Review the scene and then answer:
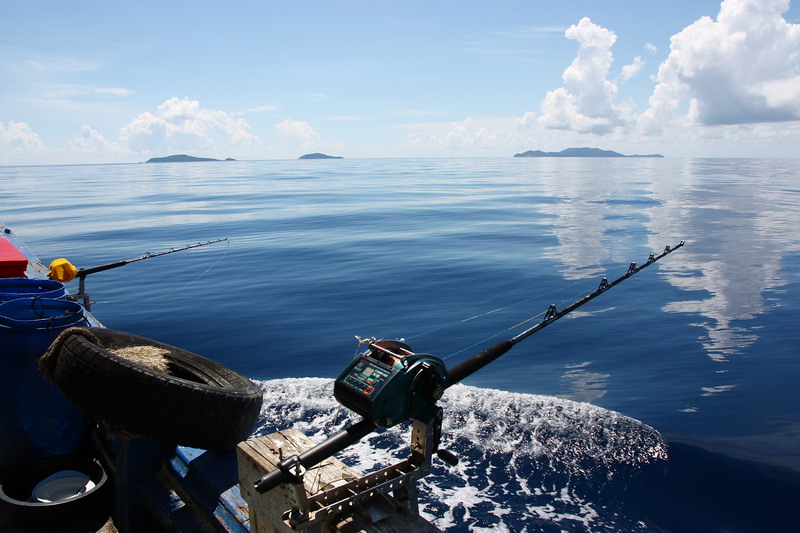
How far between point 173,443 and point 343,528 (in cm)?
212

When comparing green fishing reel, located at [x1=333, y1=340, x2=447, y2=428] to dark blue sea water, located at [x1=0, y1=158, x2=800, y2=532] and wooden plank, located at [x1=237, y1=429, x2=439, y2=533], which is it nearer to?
wooden plank, located at [x1=237, y1=429, x2=439, y2=533]

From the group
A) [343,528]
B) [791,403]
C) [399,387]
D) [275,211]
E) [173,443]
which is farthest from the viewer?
[275,211]

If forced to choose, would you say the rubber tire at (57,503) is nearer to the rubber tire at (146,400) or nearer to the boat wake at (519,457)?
the rubber tire at (146,400)

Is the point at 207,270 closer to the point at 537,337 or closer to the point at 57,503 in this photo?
the point at 537,337

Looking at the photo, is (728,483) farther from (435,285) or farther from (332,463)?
(435,285)

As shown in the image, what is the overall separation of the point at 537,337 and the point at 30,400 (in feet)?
29.7

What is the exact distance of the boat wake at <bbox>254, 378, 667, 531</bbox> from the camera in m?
5.71

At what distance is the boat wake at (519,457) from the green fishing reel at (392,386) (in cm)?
329

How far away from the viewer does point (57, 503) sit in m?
4.42

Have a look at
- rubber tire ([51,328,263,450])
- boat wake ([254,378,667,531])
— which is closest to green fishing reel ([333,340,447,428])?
rubber tire ([51,328,263,450])

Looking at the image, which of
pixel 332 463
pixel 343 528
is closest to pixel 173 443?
pixel 332 463

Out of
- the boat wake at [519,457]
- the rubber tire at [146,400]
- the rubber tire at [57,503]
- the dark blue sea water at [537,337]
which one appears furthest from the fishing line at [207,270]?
the rubber tire at [146,400]

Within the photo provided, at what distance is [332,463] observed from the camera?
9.50ft

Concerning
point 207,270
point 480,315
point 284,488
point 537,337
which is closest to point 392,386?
point 284,488
